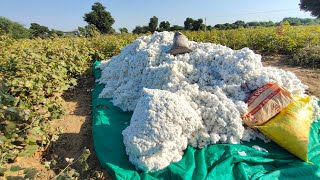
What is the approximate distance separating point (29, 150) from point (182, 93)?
1601 millimetres

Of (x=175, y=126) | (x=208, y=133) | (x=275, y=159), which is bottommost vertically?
(x=275, y=159)

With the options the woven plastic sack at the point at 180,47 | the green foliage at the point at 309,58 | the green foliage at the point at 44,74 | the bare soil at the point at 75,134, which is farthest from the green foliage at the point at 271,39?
the woven plastic sack at the point at 180,47

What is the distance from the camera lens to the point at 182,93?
9.97 feet

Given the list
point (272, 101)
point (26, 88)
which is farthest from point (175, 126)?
point (26, 88)

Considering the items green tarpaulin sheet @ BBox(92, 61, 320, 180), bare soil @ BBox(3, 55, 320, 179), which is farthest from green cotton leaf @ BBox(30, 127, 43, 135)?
green tarpaulin sheet @ BBox(92, 61, 320, 180)

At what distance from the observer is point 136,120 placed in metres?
2.62

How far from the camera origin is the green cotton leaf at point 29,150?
2.43m

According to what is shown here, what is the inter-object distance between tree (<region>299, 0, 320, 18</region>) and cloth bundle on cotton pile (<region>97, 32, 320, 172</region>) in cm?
2821

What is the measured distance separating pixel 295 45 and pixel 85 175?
5905 millimetres

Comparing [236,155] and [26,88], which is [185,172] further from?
[26,88]

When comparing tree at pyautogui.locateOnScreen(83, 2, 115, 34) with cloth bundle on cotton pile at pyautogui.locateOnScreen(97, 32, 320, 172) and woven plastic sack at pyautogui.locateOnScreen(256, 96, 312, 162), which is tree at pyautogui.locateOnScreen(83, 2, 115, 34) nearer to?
cloth bundle on cotton pile at pyautogui.locateOnScreen(97, 32, 320, 172)

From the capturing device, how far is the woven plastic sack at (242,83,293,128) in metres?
2.83

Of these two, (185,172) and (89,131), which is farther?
(89,131)

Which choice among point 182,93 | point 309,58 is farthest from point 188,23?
point 182,93
